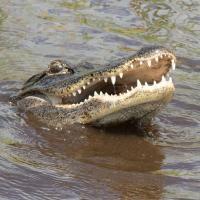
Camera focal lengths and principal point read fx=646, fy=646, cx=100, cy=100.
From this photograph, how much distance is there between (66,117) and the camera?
6.22m

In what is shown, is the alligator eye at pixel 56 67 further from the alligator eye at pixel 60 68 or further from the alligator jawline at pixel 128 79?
the alligator jawline at pixel 128 79

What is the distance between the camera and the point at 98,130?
241 inches

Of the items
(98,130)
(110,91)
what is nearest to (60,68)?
(110,91)

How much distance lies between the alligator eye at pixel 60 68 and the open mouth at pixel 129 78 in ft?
1.19

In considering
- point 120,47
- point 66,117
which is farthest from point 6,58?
point 66,117

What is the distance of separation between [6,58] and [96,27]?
1.66m

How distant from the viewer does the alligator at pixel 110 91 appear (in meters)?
5.68

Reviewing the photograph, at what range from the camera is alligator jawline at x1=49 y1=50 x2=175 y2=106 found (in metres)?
5.69

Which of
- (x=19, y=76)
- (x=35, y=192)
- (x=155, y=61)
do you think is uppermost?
(x=155, y=61)

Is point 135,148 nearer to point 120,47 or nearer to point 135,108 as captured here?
point 135,108

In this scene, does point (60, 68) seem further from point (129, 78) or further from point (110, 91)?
point (129, 78)

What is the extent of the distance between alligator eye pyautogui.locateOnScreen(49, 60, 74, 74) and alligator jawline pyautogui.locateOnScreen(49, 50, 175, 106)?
0.35 meters

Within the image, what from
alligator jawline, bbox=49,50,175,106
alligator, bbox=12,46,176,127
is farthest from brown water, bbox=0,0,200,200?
alligator jawline, bbox=49,50,175,106

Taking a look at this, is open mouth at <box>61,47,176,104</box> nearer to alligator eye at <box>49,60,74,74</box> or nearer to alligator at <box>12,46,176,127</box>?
alligator at <box>12,46,176,127</box>
